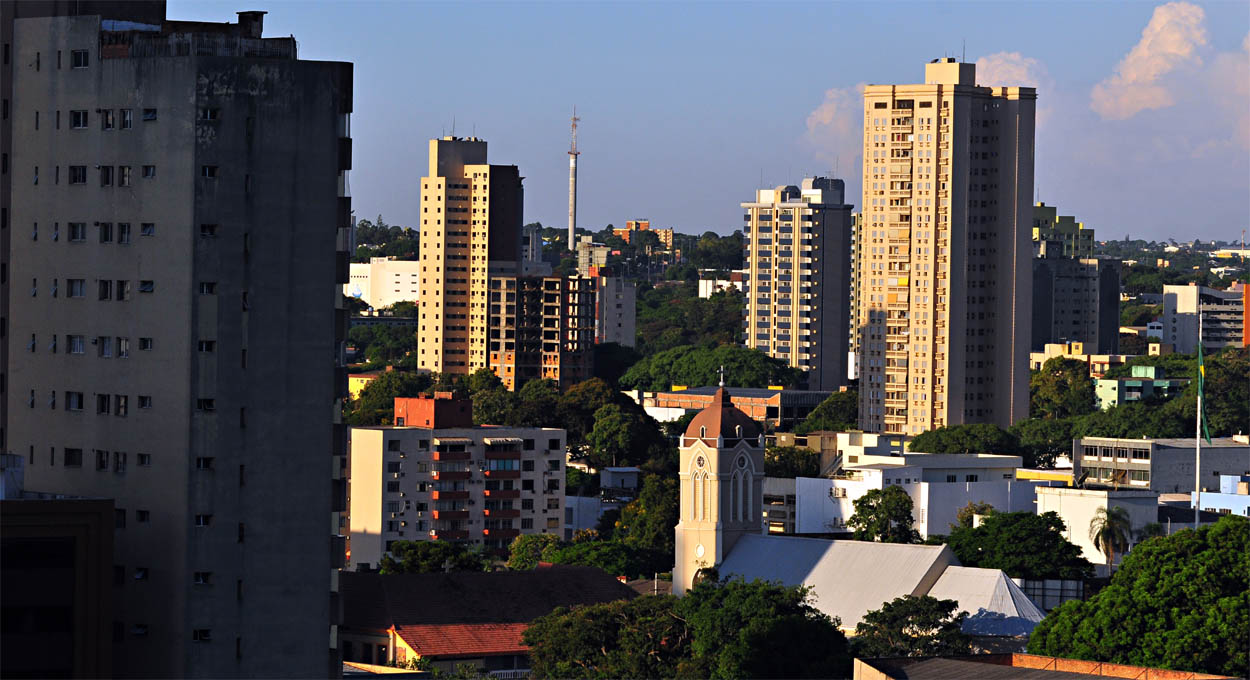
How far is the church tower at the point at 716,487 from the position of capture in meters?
102

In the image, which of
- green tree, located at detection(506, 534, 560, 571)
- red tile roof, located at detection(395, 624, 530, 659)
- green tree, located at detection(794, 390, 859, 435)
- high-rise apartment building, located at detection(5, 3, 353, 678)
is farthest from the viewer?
green tree, located at detection(794, 390, 859, 435)

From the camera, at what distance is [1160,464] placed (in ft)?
467

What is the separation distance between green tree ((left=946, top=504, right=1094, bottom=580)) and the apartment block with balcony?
3333 centimetres

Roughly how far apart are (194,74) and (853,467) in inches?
3349

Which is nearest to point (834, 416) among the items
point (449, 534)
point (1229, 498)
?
point (449, 534)

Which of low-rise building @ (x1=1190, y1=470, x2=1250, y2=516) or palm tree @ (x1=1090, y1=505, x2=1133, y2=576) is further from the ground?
low-rise building @ (x1=1190, y1=470, x2=1250, y2=516)

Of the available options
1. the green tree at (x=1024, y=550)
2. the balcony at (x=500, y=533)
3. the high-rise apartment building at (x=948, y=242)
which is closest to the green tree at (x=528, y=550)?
the balcony at (x=500, y=533)

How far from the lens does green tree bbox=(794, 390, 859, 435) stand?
18975cm

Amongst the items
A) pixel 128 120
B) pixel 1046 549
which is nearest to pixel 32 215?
pixel 128 120

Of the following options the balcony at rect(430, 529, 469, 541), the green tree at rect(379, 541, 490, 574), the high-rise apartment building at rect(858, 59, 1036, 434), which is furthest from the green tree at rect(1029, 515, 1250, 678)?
the high-rise apartment building at rect(858, 59, 1036, 434)

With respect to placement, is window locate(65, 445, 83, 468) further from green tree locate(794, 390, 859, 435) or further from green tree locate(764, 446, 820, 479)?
green tree locate(794, 390, 859, 435)

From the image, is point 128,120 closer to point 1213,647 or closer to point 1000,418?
point 1213,647

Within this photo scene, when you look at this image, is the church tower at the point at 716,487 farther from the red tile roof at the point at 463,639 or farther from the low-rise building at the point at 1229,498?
the low-rise building at the point at 1229,498

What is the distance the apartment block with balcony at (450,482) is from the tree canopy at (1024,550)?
3330 centimetres
